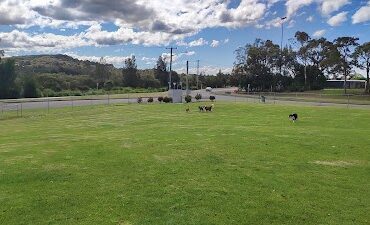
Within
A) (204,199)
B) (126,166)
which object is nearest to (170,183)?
(204,199)

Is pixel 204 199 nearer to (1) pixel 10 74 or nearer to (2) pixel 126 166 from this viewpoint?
(2) pixel 126 166

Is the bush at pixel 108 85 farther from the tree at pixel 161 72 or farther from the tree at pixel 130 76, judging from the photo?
the tree at pixel 161 72

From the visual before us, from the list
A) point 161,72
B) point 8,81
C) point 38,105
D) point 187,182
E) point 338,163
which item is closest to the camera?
point 187,182

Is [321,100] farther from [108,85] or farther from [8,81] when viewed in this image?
[108,85]

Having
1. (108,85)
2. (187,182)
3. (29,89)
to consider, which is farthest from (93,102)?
(108,85)

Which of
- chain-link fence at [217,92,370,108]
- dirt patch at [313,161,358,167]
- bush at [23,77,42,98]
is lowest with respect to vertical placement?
dirt patch at [313,161,358,167]

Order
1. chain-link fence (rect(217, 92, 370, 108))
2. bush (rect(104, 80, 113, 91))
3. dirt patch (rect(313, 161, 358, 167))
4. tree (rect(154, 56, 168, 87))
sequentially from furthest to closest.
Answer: tree (rect(154, 56, 168, 87))
bush (rect(104, 80, 113, 91))
chain-link fence (rect(217, 92, 370, 108))
dirt patch (rect(313, 161, 358, 167))

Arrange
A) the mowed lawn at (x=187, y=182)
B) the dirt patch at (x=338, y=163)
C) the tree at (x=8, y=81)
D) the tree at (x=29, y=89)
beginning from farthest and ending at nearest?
the tree at (x=29, y=89), the tree at (x=8, y=81), the dirt patch at (x=338, y=163), the mowed lawn at (x=187, y=182)

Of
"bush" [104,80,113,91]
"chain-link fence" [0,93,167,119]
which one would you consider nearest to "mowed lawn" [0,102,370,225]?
"chain-link fence" [0,93,167,119]

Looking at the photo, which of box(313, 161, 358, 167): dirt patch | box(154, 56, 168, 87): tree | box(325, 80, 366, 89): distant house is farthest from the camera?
box(154, 56, 168, 87): tree

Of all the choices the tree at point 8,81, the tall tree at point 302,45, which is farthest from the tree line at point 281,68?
the tree at point 8,81

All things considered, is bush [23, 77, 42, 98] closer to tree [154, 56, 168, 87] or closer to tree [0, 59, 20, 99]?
tree [0, 59, 20, 99]

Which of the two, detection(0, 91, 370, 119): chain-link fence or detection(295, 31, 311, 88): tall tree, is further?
detection(295, 31, 311, 88): tall tree

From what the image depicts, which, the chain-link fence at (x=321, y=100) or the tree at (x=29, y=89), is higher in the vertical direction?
the tree at (x=29, y=89)
